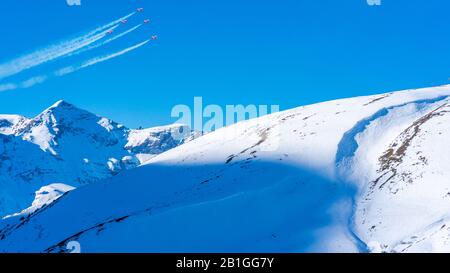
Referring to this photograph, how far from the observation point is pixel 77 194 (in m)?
111

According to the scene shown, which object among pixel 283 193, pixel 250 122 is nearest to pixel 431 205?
pixel 283 193

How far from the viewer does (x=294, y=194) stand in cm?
6356

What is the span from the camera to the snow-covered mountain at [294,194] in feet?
170

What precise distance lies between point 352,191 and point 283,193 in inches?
316

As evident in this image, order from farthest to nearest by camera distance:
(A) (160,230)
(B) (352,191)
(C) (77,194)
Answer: (C) (77,194)
(B) (352,191)
(A) (160,230)

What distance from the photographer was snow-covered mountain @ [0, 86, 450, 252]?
170ft

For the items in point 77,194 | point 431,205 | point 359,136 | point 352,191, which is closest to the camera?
point 431,205
